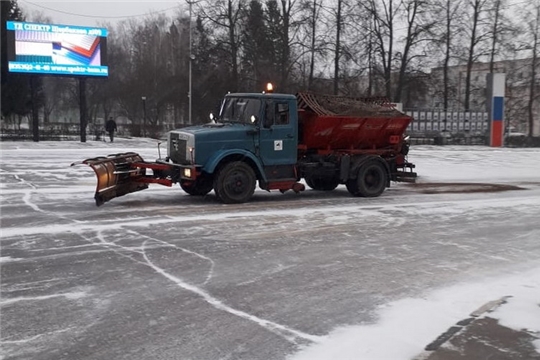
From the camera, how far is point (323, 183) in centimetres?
1577

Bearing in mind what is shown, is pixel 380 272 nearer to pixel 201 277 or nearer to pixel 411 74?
pixel 201 277

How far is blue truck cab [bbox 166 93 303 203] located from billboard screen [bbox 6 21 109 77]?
25.5 m

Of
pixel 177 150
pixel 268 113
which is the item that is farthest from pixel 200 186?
pixel 268 113

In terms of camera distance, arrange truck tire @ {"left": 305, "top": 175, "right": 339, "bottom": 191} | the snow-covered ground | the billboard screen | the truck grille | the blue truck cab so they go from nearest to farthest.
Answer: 1. the snow-covered ground
2. the blue truck cab
3. the truck grille
4. truck tire @ {"left": 305, "top": 175, "right": 339, "bottom": 191}
5. the billboard screen

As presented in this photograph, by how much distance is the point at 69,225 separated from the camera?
32.6 feet

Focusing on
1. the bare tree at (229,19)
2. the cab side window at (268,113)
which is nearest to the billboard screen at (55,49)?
the bare tree at (229,19)

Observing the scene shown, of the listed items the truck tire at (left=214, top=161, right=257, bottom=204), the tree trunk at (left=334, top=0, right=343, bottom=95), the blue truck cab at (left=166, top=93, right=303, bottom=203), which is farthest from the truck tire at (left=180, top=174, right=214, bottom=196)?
the tree trunk at (left=334, top=0, right=343, bottom=95)

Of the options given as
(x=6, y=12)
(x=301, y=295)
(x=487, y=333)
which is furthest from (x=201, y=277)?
(x=6, y=12)

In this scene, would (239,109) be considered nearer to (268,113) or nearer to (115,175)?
(268,113)

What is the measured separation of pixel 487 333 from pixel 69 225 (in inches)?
288

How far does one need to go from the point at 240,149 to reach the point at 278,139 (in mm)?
1034

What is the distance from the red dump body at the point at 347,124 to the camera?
1395 centimetres

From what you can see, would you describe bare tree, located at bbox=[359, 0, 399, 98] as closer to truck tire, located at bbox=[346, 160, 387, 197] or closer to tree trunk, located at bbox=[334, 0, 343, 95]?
tree trunk, located at bbox=[334, 0, 343, 95]

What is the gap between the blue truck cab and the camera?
486 inches
